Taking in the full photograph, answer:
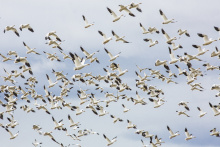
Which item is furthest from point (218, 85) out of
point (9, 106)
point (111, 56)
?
point (9, 106)

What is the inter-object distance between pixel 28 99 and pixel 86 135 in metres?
6.10

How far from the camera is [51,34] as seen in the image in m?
38.2

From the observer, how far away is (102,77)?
4244 cm

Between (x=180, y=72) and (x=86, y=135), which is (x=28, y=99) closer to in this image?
(x=86, y=135)

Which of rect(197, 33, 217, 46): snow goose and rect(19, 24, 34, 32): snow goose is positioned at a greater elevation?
rect(19, 24, 34, 32): snow goose

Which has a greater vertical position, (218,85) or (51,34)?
(51,34)

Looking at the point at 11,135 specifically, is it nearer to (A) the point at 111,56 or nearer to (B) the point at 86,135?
(B) the point at 86,135

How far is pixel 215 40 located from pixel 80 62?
10.0 m

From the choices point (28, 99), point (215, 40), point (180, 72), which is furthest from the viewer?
point (28, 99)

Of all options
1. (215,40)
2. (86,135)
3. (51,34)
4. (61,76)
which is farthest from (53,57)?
(215,40)

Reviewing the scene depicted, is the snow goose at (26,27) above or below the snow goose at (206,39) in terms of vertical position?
above

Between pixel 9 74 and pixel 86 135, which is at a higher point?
pixel 9 74

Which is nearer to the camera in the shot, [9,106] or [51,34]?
[51,34]

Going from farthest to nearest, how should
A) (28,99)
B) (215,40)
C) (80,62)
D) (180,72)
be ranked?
(28,99) < (180,72) < (215,40) < (80,62)
